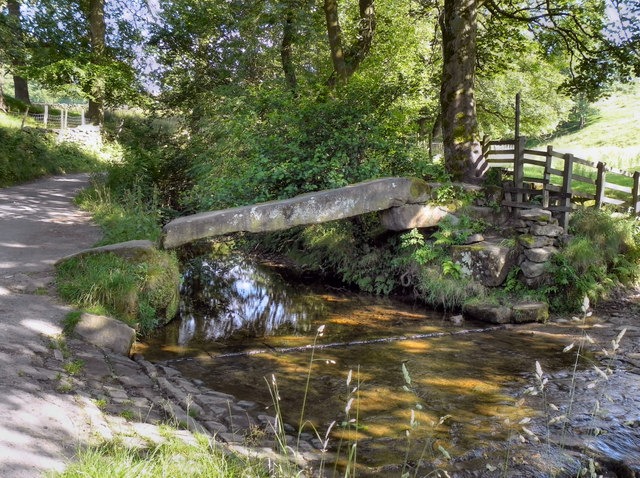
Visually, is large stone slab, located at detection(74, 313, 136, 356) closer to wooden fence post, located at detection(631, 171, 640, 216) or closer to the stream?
the stream

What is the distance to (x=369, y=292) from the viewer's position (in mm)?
10969

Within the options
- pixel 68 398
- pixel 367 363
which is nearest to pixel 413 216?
pixel 367 363

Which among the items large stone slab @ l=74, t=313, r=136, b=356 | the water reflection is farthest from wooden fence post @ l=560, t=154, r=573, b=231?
large stone slab @ l=74, t=313, r=136, b=356

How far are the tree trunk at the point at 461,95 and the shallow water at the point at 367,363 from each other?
142 inches

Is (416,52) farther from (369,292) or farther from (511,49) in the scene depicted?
(369,292)

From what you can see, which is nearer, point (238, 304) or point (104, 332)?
point (104, 332)

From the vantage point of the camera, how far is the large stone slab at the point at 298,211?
8.94 metres

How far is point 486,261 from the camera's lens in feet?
31.8

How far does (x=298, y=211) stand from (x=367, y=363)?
3344mm

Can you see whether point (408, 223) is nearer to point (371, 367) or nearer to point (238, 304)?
point (238, 304)

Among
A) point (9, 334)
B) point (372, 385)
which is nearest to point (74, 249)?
point (9, 334)

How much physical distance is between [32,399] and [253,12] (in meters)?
15.0

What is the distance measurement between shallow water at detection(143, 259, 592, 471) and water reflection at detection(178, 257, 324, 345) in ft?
0.10

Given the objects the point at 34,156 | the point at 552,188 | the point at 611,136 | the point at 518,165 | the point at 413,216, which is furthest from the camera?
the point at 611,136
